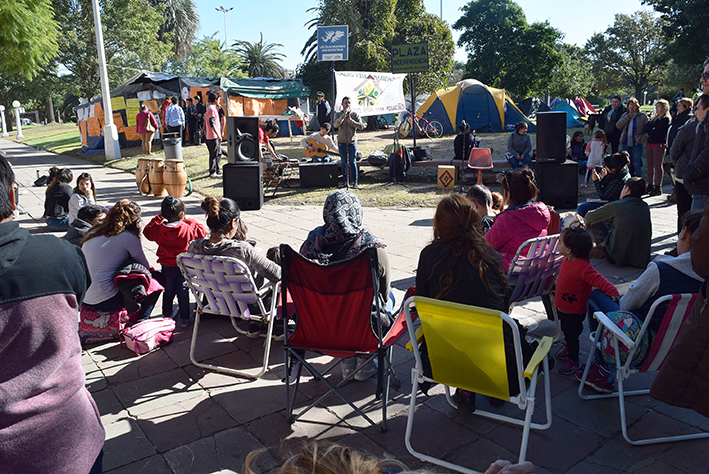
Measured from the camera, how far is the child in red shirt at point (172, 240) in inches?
171

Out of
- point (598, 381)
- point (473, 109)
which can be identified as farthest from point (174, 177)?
point (473, 109)

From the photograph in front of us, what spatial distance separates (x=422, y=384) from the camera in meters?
3.06

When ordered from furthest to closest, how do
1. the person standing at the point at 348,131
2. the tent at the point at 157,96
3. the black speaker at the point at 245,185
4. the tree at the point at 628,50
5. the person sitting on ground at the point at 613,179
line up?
the tree at the point at 628,50, the tent at the point at 157,96, the person standing at the point at 348,131, the black speaker at the point at 245,185, the person sitting on ground at the point at 613,179

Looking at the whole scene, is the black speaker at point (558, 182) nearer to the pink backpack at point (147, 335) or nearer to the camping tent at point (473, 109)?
the pink backpack at point (147, 335)

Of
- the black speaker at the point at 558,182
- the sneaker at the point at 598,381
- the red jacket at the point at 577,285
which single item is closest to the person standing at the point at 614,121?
the black speaker at the point at 558,182

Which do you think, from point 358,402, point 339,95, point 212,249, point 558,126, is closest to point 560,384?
point 358,402

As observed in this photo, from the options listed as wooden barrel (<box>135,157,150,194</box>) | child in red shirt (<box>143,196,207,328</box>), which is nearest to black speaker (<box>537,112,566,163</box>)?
child in red shirt (<box>143,196,207,328</box>)

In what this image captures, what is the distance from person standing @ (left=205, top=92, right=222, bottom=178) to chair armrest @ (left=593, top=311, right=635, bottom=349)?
11.0 m

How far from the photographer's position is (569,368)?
3461 millimetres

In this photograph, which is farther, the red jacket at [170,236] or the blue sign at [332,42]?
the blue sign at [332,42]

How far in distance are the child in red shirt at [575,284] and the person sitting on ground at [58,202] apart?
670cm

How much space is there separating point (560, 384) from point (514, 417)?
0.51 meters

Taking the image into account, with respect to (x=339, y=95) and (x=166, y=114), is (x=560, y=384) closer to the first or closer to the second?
(x=339, y=95)

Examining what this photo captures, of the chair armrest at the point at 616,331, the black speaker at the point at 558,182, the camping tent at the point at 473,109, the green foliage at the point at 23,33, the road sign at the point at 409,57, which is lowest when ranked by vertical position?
the chair armrest at the point at 616,331
